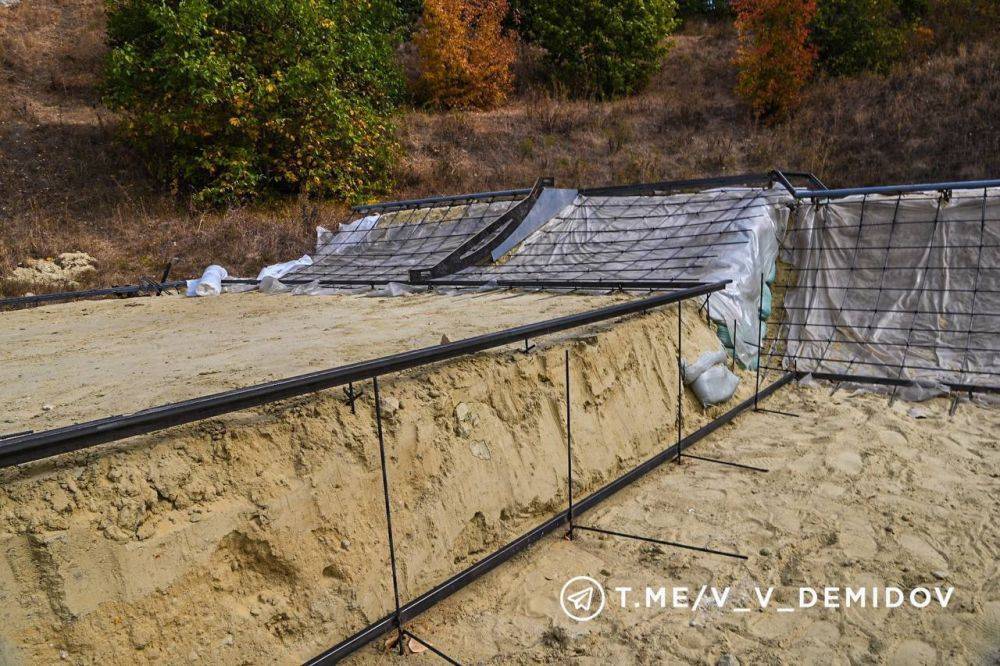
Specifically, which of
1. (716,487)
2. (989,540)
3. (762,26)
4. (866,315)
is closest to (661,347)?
(716,487)

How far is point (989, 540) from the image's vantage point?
9.48ft

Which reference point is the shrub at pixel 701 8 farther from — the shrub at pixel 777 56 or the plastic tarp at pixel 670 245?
the plastic tarp at pixel 670 245

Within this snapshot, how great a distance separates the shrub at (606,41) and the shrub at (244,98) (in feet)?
23.6

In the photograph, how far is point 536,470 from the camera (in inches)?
124

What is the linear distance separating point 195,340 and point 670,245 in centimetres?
437

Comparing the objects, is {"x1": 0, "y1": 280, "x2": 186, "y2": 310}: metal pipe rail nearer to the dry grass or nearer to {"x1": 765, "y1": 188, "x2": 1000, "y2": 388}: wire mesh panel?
the dry grass

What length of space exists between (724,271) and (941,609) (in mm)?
3279

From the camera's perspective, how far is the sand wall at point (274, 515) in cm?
181

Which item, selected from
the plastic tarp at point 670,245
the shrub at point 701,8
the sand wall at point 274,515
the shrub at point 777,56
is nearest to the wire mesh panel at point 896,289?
the plastic tarp at point 670,245

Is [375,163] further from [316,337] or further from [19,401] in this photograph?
[19,401]

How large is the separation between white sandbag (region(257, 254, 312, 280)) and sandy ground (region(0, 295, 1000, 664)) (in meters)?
3.93

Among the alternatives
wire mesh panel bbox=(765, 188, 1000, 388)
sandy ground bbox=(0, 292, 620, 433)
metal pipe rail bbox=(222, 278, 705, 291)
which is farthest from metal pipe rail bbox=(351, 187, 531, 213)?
wire mesh panel bbox=(765, 188, 1000, 388)

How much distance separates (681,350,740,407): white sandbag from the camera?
4336 millimetres

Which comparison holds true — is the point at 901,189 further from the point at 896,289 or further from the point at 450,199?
the point at 450,199
